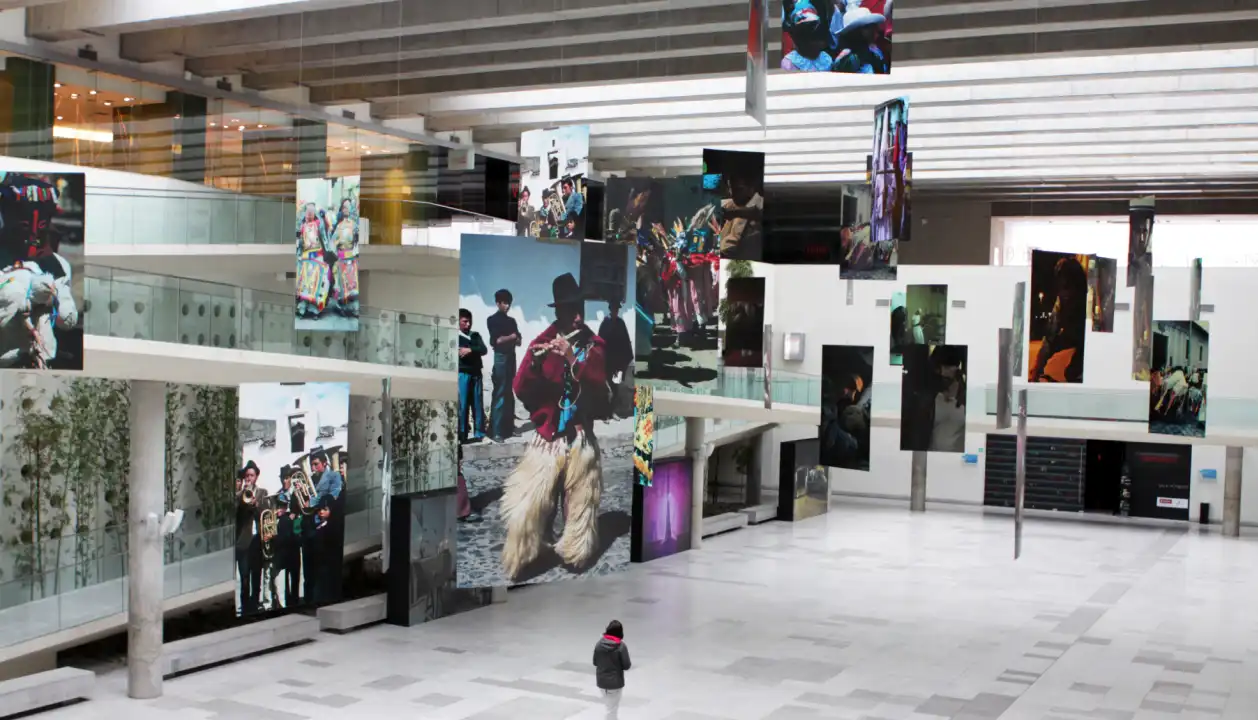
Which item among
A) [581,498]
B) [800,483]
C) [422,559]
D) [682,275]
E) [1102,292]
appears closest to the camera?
[581,498]

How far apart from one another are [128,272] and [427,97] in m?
10.1

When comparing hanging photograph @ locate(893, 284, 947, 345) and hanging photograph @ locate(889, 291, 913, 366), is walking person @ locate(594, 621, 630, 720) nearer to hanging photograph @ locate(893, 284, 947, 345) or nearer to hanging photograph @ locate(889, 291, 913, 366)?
hanging photograph @ locate(893, 284, 947, 345)

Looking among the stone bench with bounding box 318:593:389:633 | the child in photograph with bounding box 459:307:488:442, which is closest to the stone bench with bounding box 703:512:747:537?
the stone bench with bounding box 318:593:389:633

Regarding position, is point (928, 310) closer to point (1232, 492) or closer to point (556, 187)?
point (556, 187)

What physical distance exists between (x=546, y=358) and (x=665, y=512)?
575 inches

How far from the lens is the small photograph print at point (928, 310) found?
67.1 ft

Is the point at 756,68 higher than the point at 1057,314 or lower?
higher

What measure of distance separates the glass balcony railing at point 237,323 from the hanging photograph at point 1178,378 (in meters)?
10.6

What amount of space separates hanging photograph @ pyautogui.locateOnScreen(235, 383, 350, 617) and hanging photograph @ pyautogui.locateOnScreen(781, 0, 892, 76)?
6905 mm

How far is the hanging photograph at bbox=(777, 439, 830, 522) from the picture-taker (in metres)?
34.5

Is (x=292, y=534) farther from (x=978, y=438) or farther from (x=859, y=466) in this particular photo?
(x=978, y=438)

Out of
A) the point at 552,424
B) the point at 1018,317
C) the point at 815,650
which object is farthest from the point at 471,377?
the point at 815,650

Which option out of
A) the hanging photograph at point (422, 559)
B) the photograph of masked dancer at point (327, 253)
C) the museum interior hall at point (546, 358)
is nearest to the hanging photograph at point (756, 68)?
the museum interior hall at point (546, 358)

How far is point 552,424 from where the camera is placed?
13820 millimetres
